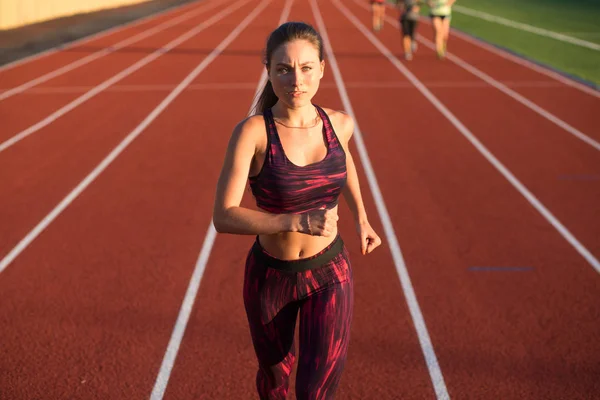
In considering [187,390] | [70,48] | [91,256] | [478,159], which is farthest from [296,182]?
[70,48]

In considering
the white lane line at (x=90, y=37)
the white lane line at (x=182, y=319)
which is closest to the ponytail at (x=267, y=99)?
→ the white lane line at (x=182, y=319)

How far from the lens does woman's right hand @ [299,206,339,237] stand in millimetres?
2436

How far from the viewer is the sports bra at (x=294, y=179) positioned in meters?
2.61

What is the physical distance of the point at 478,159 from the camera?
Answer: 8906 millimetres

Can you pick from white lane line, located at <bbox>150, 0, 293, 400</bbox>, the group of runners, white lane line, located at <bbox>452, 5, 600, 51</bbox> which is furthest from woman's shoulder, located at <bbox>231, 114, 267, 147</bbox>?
white lane line, located at <bbox>452, 5, 600, 51</bbox>

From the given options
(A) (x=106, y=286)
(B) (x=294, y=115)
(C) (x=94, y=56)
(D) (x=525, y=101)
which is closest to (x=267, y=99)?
(B) (x=294, y=115)

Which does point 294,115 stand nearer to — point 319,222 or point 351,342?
point 319,222

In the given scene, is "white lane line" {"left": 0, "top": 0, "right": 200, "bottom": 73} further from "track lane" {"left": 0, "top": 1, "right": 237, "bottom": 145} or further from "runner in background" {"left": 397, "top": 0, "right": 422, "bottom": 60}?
"runner in background" {"left": 397, "top": 0, "right": 422, "bottom": 60}

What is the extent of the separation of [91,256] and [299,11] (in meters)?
25.3

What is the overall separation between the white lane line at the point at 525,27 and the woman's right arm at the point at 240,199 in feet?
59.2

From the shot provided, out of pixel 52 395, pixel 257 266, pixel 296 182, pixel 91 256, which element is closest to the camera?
pixel 296 182

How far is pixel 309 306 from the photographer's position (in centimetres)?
283

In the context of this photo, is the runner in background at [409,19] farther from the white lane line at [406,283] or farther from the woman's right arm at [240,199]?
the woman's right arm at [240,199]

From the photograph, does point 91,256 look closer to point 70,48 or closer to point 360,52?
point 360,52
